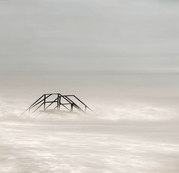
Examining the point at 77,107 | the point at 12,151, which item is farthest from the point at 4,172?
the point at 77,107

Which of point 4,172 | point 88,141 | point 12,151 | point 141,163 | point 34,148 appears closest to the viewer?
point 4,172

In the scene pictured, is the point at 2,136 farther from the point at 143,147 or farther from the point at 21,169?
the point at 21,169

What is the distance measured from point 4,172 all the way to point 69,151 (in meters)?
12.9

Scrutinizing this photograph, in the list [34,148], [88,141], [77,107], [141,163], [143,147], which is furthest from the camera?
[77,107]

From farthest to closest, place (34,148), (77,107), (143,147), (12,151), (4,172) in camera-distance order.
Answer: (77,107)
(143,147)
(34,148)
(12,151)
(4,172)

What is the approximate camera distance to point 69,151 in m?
47.5

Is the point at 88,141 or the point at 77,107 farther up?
the point at 77,107

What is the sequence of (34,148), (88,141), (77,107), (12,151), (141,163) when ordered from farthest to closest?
(77,107)
(88,141)
(34,148)
(12,151)
(141,163)

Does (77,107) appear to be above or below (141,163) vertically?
above

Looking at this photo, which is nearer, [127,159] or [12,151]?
[127,159]

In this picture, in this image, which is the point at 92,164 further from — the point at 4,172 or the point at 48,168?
the point at 4,172

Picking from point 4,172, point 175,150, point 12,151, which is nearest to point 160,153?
point 175,150

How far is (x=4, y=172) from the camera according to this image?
3522 cm

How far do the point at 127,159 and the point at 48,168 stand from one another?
8.18 metres
